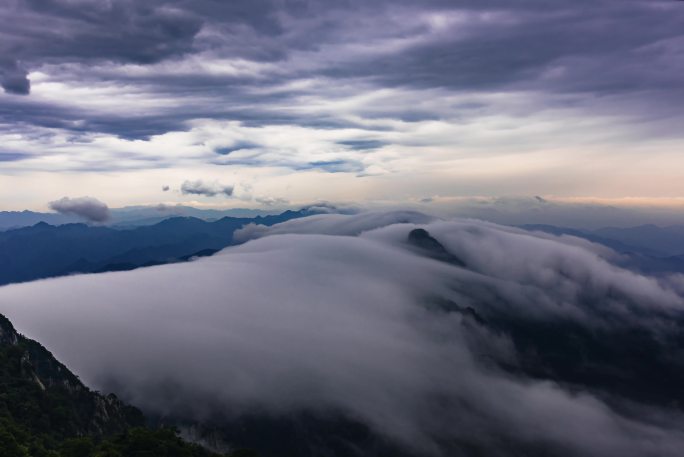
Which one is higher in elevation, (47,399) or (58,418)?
(47,399)

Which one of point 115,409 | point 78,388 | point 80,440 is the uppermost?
point 80,440

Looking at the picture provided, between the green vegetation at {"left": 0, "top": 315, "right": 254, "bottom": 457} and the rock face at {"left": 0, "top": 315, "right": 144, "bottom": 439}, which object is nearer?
the green vegetation at {"left": 0, "top": 315, "right": 254, "bottom": 457}

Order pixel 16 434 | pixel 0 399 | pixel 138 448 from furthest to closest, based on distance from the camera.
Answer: pixel 0 399 → pixel 138 448 → pixel 16 434

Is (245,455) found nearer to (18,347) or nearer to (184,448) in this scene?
(184,448)

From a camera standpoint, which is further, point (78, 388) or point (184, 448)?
point (78, 388)

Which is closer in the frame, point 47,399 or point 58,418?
point 58,418

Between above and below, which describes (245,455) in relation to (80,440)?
below

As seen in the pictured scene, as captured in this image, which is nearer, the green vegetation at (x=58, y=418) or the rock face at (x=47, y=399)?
the green vegetation at (x=58, y=418)

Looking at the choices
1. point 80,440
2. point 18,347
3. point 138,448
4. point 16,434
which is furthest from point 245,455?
point 18,347
